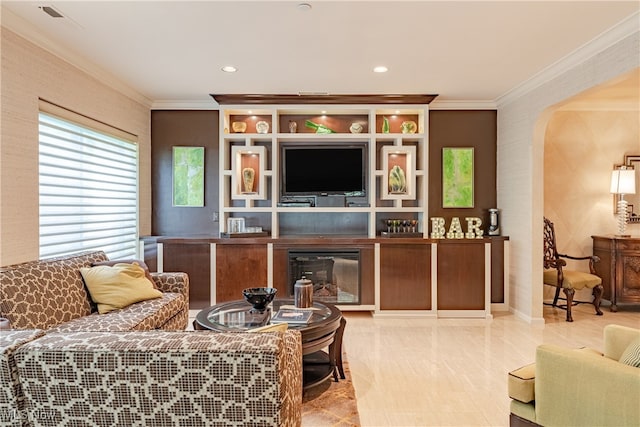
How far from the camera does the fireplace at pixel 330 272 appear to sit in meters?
4.72

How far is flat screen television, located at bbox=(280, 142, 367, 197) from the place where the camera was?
5.04 m

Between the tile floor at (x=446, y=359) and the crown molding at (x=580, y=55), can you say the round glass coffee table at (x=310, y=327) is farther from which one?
the crown molding at (x=580, y=55)

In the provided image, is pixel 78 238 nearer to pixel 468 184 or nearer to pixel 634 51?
pixel 468 184

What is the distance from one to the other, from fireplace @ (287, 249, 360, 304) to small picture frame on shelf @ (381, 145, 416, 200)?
89 centimetres

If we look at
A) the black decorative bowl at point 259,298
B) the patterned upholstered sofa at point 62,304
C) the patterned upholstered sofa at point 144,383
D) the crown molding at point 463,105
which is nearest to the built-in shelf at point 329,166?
the crown molding at point 463,105

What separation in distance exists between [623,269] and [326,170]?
3837mm

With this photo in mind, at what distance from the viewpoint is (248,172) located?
502 cm

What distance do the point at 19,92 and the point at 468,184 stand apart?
475cm

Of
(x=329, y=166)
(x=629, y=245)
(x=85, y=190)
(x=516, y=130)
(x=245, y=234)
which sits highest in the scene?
(x=516, y=130)

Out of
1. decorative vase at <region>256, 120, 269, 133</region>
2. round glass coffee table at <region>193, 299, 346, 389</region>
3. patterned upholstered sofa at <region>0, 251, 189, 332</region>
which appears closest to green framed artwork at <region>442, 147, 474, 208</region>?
decorative vase at <region>256, 120, 269, 133</region>

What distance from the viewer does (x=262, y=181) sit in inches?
196

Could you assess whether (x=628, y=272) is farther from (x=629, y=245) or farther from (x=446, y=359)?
(x=446, y=359)

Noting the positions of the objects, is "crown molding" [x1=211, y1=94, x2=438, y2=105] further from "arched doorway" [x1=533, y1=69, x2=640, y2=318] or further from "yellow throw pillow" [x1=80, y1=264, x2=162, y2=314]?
"yellow throw pillow" [x1=80, y1=264, x2=162, y2=314]

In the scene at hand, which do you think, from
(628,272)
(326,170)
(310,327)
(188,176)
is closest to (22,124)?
(188,176)
